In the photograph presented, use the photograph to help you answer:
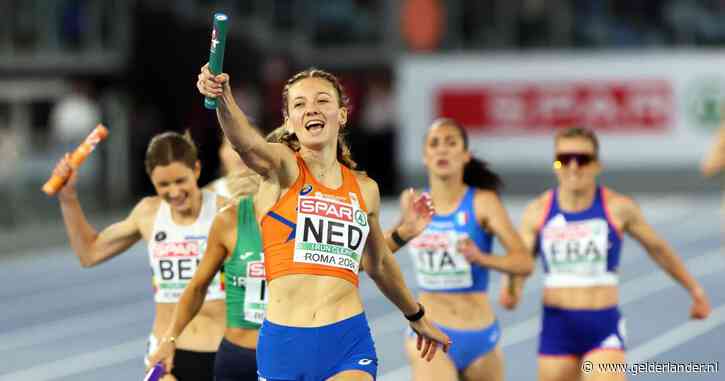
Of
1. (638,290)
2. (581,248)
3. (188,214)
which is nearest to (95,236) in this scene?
(188,214)

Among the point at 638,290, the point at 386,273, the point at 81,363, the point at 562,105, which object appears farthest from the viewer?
the point at 562,105

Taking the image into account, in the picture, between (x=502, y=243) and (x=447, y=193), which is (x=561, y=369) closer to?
(x=502, y=243)

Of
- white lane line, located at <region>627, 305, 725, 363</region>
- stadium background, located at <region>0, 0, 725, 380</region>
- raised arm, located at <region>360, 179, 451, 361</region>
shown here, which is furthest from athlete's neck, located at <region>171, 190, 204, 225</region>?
stadium background, located at <region>0, 0, 725, 380</region>

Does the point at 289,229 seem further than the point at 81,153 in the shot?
No

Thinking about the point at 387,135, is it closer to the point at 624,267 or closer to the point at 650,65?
the point at 650,65

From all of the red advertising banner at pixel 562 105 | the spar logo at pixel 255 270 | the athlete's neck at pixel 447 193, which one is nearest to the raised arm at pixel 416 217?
the spar logo at pixel 255 270

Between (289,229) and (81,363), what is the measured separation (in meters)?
6.51

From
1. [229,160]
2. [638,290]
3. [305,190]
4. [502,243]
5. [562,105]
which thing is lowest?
[638,290]

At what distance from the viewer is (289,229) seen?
16.7 feet

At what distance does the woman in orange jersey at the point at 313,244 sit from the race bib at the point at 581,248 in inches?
94.5

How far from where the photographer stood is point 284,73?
86.1 ft

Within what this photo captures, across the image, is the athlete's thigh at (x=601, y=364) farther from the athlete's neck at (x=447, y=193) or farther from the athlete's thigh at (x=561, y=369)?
the athlete's neck at (x=447, y=193)

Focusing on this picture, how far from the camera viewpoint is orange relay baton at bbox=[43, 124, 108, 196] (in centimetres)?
629

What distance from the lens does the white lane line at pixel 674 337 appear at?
1098 cm
